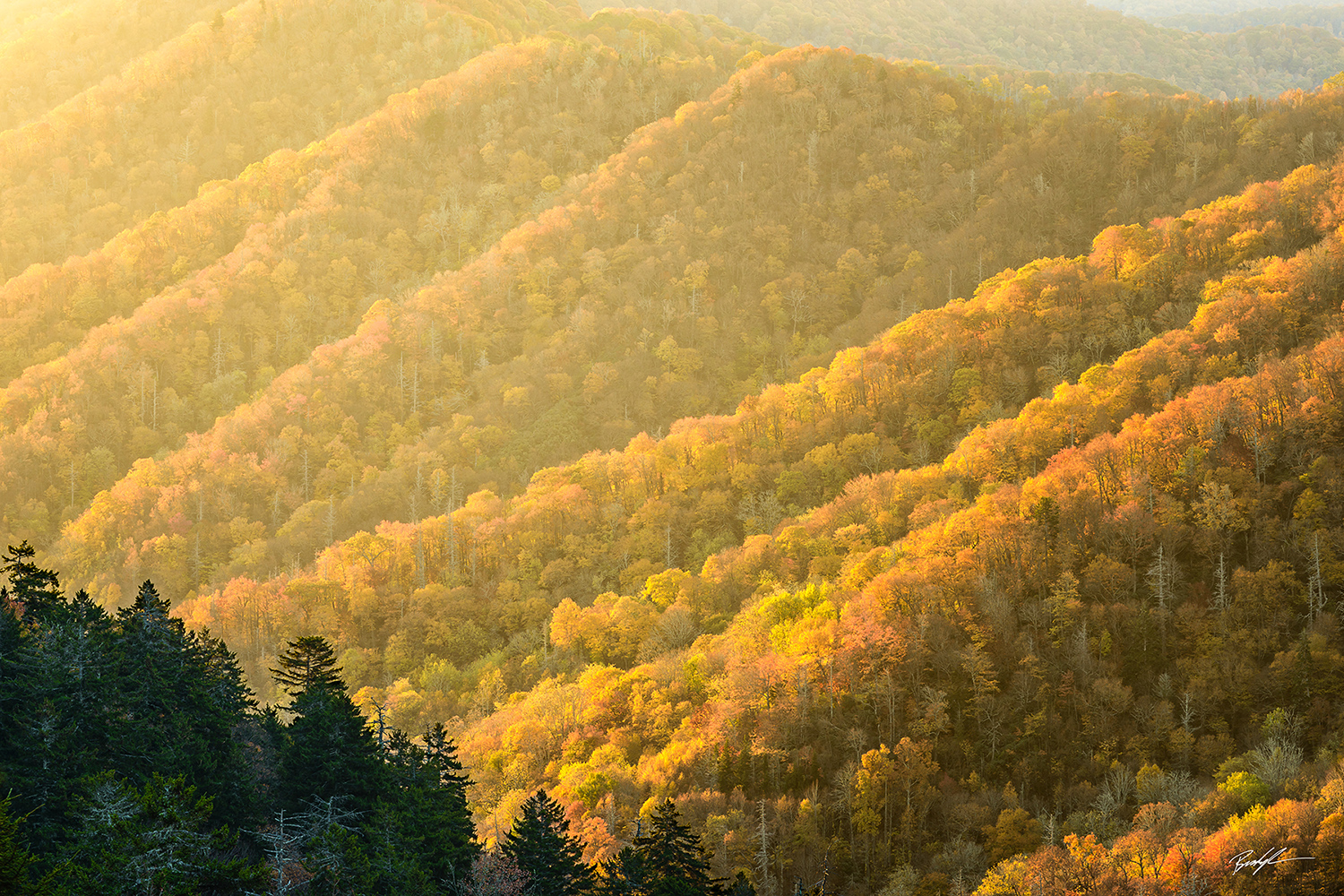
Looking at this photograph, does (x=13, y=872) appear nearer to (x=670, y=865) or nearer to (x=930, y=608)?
(x=670, y=865)

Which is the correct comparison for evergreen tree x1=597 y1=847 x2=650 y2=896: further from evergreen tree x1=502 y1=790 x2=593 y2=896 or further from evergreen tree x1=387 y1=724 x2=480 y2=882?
evergreen tree x1=387 y1=724 x2=480 y2=882

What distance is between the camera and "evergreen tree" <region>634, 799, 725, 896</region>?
58.0m

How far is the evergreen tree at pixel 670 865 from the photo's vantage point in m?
58.0

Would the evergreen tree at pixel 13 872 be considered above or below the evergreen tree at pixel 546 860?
above

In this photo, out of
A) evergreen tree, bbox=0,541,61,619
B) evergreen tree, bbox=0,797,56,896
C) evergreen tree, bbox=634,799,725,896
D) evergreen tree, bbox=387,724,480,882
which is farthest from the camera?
evergreen tree, bbox=0,541,61,619

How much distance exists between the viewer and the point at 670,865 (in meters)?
59.9

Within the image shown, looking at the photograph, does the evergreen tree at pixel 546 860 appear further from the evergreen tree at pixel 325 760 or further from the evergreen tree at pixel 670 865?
the evergreen tree at pixel 325 760

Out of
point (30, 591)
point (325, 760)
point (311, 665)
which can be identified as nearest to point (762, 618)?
point (311, 665)

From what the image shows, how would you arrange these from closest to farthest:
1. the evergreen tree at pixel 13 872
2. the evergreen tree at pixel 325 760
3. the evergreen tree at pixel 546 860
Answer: the evergreen tree at pixel 13 872, the evergreen tree at pixel 546 860, the evergreen tree at pixel 325 760

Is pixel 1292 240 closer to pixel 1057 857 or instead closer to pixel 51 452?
pixel 1057 857

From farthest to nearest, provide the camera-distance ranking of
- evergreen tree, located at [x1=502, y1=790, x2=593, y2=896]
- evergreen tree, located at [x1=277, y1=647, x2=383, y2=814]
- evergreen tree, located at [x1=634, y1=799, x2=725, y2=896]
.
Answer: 1. evergreen tree, located at [x1=277, y1=647, x2=383, y2=814]
2. evergreen tree, located at [x1=634, y1=799, x2=725, y2=896]
3. evergreen tree, located at [x1=502, y1=790, x2=593, y2=896]
